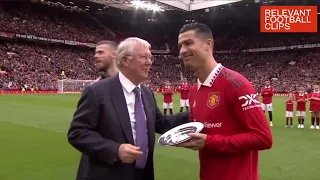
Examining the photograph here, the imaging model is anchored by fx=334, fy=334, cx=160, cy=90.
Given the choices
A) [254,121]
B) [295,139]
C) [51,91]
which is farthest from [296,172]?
[51,91]

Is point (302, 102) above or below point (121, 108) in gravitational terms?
below

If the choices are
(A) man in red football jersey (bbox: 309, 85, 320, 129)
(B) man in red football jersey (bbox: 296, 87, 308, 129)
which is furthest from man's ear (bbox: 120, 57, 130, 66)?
(B) man in red football jersey (bbox: 296, 87, 308, 129)

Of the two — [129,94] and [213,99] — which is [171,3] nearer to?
[129,94]

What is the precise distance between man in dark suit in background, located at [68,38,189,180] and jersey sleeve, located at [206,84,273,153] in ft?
1.90

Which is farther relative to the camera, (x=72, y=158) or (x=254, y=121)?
(x=72, y=158)

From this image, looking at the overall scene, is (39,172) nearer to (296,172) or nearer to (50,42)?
(296,172)

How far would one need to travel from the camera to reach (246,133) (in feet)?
7.65

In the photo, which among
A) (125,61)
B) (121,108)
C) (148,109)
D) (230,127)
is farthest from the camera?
(148,109)

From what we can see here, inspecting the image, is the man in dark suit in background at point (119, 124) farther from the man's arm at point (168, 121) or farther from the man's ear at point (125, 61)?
the man's arm at point (168, 121)

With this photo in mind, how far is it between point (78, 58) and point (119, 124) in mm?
52687

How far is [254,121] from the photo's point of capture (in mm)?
2314

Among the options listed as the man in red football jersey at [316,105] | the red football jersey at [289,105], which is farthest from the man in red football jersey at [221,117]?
the red football jersey at [289,105]

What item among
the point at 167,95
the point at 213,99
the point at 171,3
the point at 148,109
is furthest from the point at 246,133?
the point at 171,3

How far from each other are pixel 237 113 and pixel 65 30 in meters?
56.3
